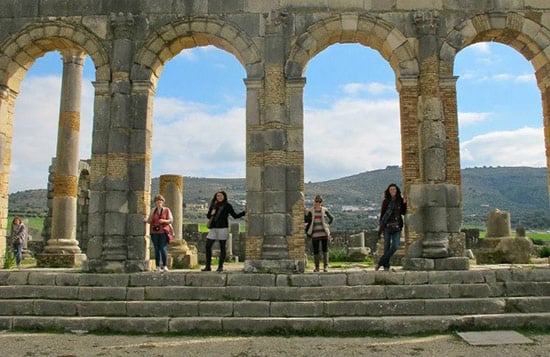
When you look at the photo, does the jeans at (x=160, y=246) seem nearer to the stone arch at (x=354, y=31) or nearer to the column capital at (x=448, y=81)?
the stone arch at (x=354, y=31)

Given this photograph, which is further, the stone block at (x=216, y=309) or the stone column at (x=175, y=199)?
the stone column at (x=175, y=199)

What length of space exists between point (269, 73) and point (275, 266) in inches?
164

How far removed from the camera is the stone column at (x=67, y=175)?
1496 cm

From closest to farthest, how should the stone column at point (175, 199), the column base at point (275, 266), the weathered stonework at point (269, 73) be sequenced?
the column base at point (275, 266)
the weathered stonework at point (269, 73)
the stone column at point (175, 199)

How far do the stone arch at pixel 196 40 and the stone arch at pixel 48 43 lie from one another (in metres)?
0.87

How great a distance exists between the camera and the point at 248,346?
25.2 ft

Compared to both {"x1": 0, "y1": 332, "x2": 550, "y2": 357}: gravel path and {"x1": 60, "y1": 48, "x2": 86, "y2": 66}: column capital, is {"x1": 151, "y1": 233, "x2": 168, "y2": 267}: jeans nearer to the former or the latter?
{"x1": 0, "y1": 332, "x2": 550, "y2": 357}: gravel path

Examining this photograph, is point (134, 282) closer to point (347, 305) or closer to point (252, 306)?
point (252, 306)

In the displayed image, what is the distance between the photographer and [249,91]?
37.2 ft

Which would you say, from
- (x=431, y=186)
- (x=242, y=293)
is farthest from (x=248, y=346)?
(x=431, y=186)

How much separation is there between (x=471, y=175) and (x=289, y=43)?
103845 mm

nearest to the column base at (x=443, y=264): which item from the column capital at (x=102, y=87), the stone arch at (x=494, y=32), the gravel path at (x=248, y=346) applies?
the gravel path at (x=248, y=346)

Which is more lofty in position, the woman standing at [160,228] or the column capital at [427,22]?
the column capital at [427,22]

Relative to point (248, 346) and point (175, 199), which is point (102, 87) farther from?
point (248, 346)
